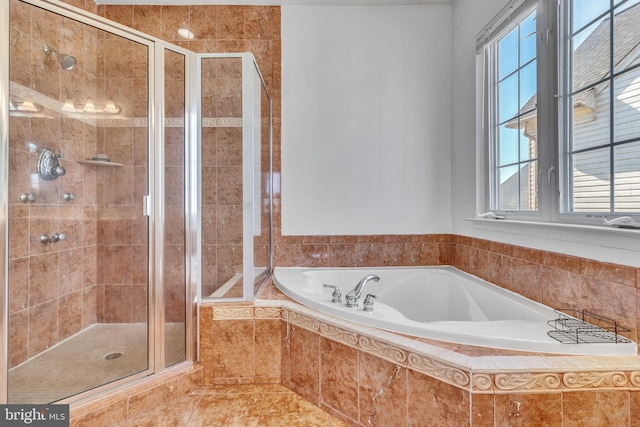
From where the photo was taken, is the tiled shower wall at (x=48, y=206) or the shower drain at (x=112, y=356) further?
the shower drain at (x=112, y=356)

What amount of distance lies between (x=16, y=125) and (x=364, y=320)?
1882 mm

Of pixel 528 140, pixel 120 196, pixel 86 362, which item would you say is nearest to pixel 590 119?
pixel 528 140

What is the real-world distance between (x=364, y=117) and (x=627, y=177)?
1.62 metres

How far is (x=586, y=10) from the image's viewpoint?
4.41ft

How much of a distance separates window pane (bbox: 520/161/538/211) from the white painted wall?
68 centimetres

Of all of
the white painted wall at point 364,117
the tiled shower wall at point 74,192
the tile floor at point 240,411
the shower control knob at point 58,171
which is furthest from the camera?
the white painted wall at point 364,117

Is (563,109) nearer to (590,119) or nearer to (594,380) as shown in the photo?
(590,119)

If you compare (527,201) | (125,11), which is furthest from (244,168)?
(125,11)

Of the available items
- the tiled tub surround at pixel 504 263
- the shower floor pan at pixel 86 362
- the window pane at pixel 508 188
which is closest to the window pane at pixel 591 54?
the window pane at pixel 508 188

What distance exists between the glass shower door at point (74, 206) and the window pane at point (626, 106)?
7.30 feet

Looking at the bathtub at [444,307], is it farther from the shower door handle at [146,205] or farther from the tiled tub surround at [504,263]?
the shower door handle at [146,205]

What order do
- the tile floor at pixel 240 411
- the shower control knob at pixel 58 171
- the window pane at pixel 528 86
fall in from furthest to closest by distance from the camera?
the shower control knob at pixel 58 171
the window pane at pixel 528 86
the tile floor at pixel 240 411

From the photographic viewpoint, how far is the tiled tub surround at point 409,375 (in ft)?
3.19

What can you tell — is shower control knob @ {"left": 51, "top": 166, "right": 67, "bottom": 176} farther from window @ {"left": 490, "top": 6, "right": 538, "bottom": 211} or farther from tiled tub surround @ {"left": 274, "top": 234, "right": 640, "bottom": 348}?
window @ {"left": 490, "top": 6, "right": 538, "bottom": 211}
